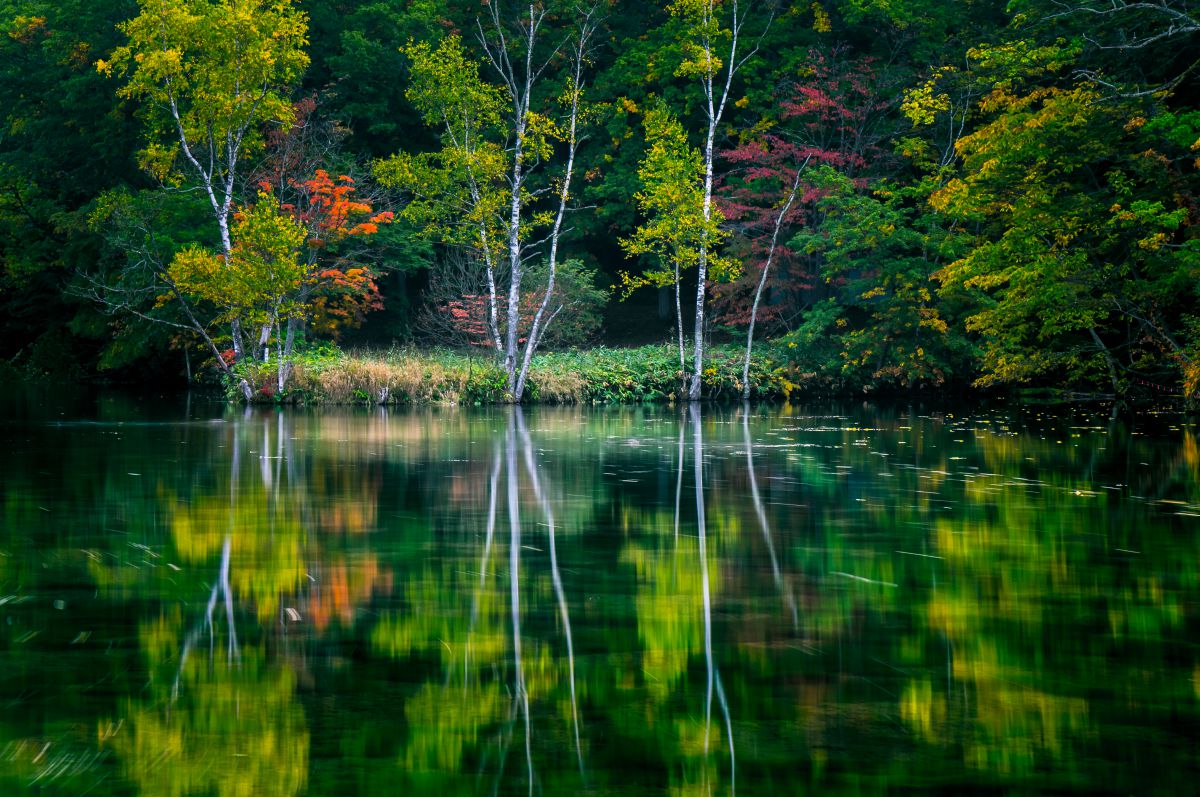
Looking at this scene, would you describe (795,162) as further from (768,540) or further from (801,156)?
(768,540)

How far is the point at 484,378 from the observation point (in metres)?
34.6

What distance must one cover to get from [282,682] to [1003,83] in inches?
1164

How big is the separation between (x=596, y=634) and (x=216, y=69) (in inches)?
1260

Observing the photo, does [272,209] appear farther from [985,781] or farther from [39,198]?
[985,781]

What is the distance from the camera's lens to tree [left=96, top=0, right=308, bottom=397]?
34500 millimetres

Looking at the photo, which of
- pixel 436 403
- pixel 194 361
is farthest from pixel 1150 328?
pixel 194 361

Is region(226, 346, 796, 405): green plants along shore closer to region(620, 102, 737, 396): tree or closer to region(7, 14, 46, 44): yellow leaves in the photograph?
region(620, 102, 737, 396): tree

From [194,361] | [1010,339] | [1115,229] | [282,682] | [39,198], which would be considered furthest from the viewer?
[39,198]

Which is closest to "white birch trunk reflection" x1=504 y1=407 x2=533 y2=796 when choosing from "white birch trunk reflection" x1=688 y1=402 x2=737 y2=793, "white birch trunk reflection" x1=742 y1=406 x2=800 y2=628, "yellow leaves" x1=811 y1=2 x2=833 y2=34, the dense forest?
"white birch trunk reflection" x1=688 y1=402 x2=737 y2=793

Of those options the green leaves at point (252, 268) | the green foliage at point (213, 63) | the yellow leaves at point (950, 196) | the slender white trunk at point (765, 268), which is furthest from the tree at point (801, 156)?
the green foliage at point (213, 63)

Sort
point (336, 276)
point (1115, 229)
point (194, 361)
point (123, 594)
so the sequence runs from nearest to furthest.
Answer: point (123, 594) < point (1115, 229) < point (336, 276) < point (194, 361)

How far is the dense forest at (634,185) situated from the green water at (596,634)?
17.2m

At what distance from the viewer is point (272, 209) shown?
33594 mm

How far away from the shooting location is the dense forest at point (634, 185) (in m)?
30.0
